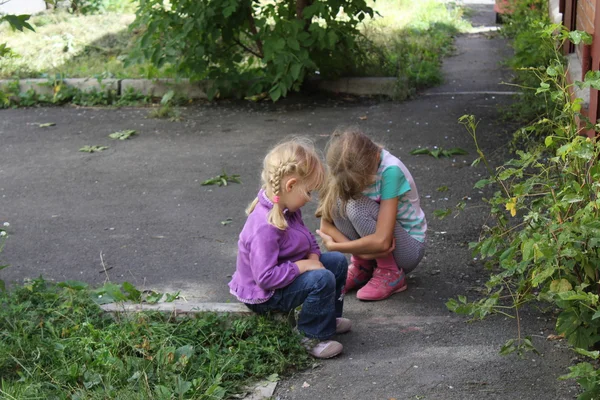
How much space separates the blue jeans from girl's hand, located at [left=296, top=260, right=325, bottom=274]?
2cm

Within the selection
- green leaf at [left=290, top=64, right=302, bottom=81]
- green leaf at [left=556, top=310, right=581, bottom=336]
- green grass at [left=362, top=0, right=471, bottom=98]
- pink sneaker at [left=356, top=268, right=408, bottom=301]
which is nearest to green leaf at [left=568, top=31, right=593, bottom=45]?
green leaf at [left=556, top=310, right=581, bottom=336]

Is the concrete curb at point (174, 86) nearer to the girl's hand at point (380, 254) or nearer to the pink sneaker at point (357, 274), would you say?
the pink sneaker at point (357, 274)

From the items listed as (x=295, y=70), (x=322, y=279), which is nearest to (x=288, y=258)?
(x=322, y=279)

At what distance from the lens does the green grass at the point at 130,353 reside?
10.4 feet

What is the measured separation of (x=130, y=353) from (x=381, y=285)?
1.41m

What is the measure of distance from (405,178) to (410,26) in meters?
9.18

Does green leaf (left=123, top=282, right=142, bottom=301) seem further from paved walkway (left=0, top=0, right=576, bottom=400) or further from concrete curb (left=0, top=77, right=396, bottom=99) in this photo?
concrete curb (left=0, top=77, right=396, bottom=99)

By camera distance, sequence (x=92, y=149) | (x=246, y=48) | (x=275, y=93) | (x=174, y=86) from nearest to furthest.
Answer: (x=92, y=149), (x=275, y=93), (x=246, y=48), (x=174, y=86)

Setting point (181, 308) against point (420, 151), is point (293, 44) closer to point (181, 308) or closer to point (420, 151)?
point (420, 151)

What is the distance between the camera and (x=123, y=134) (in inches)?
315

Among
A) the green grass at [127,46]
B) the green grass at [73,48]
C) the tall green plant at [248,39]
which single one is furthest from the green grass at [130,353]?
the green grass at [73,48]

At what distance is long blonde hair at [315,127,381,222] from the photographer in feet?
13.3

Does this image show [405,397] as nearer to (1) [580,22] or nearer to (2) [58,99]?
(1) [580,22]

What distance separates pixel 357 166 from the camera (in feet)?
13.3
